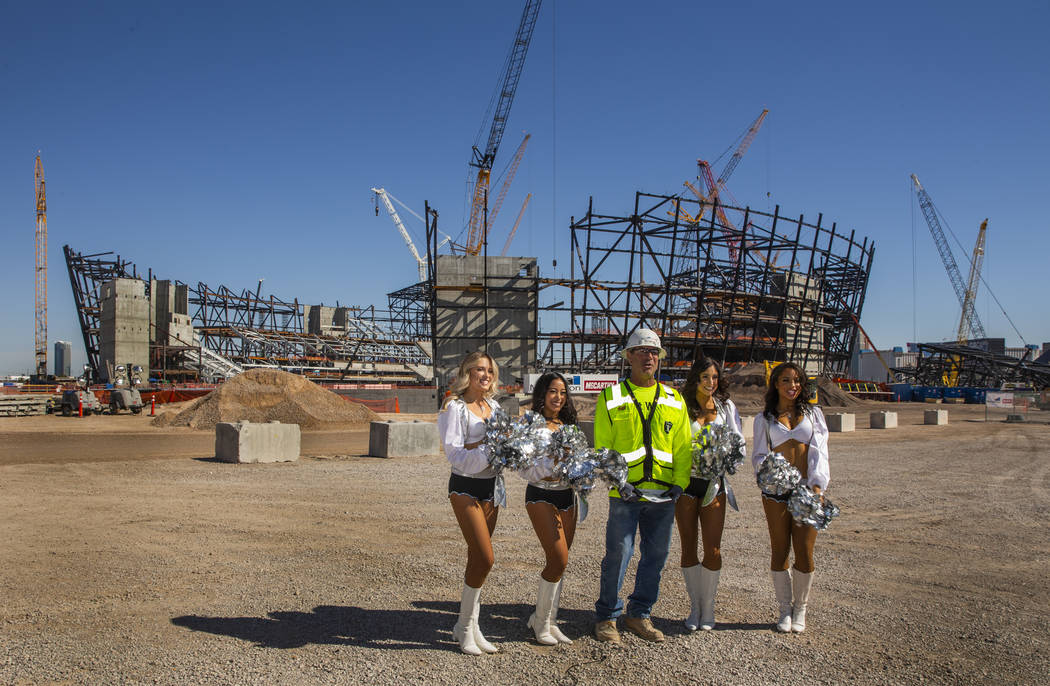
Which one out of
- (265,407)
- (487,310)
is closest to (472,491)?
(265,407)

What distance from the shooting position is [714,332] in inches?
1858

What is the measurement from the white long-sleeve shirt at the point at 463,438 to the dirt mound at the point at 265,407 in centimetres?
1847

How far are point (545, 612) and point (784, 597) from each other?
5.04ft

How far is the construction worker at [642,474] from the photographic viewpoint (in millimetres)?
4055

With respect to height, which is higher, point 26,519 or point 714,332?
point 714,332

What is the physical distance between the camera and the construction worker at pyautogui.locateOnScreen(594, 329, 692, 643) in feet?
13.3

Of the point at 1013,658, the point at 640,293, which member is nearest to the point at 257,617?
the point at 1013,658

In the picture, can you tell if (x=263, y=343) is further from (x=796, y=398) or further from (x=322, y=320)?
(x=796, y=398)

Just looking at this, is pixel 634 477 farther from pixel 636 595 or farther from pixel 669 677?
pixel 669 677

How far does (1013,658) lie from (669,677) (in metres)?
2.09

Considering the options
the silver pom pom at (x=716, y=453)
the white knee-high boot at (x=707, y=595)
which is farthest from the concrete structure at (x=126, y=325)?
the silver pom pom at (x=716, y=453)

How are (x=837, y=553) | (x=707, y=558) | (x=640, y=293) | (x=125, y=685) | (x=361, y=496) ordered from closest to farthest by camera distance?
(x=125, y=685)
(x=707, y=558)
(x=837, y=553)
(x=361, y=496)
(x=640, y=293)

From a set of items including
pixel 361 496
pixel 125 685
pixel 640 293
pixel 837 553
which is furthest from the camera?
pixel 640 293

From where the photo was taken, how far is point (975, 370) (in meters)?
59.4
